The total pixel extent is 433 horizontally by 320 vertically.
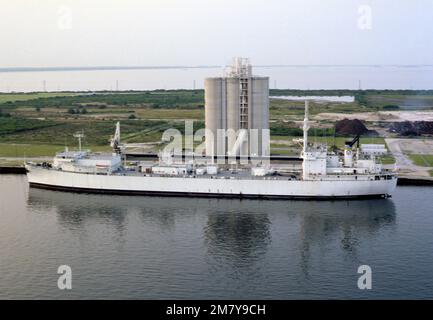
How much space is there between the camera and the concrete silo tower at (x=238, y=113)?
43031 mm

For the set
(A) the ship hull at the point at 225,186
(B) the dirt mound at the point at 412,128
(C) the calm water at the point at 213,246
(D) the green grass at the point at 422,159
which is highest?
(B) the dirt mound at the point at 412,128

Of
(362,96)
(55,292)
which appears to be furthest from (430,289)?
(362,96)

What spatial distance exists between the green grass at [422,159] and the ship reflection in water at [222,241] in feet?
31.7

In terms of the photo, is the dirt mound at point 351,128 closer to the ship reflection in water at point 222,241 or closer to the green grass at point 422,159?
the green grass at point 422,159

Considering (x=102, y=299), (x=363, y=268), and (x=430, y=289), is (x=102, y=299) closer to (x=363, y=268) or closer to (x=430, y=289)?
(x=363, y=268)

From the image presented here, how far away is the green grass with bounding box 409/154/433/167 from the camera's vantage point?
43.2 m

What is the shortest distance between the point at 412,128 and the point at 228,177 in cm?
2961

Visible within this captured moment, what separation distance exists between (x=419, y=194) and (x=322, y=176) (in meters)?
5.80

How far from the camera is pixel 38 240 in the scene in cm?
2758

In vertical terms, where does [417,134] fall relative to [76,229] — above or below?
above

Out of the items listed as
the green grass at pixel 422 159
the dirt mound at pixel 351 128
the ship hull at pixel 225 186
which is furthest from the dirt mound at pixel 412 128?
the ship hull at pixel 225 186

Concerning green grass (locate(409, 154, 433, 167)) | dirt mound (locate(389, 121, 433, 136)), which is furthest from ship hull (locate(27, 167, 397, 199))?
dirt mound (locate(389, 121, 433, 136))

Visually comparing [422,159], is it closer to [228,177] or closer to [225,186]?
[228,177]

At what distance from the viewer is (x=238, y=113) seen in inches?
1703
